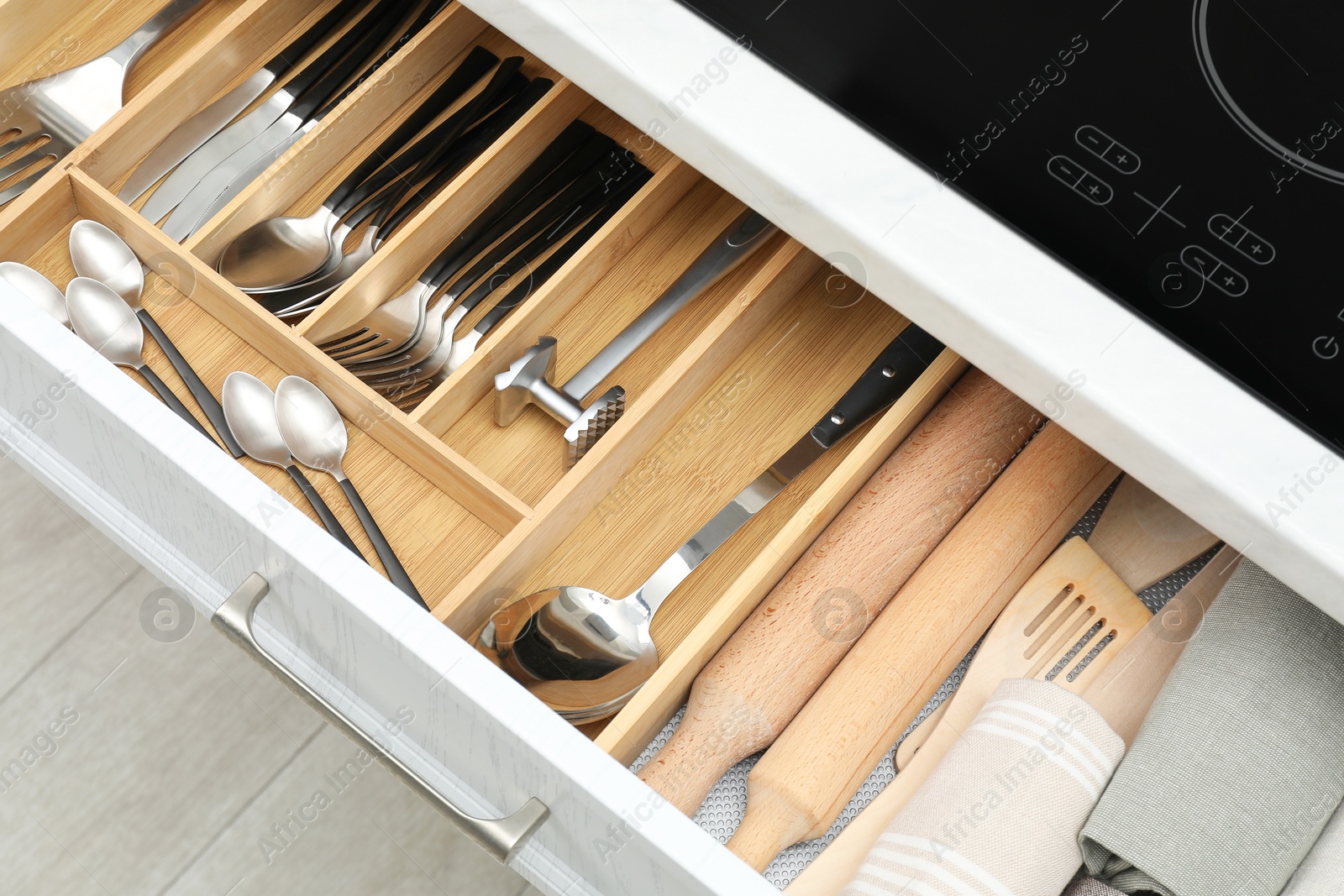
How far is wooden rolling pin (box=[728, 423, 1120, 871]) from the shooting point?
59 centimetres

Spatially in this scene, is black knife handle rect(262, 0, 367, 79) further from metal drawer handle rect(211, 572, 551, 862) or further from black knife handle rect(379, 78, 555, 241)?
metal drawer handle rect(211, 572, 551, 862)

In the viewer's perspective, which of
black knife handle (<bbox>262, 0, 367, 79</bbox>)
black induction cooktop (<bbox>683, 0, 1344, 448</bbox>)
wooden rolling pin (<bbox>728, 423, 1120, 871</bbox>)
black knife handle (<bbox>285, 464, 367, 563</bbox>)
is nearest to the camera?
black induction cooktop (<bbox>683, 0, 1344, 448</bbox>)

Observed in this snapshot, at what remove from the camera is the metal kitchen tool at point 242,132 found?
0.75m

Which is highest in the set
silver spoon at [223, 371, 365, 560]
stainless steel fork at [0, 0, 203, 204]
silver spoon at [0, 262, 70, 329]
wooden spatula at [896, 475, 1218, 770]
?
wooden spatula at [896, 475, 1218, 770]

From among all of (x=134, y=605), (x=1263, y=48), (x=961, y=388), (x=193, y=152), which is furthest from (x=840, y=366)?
(x=134, y=605)

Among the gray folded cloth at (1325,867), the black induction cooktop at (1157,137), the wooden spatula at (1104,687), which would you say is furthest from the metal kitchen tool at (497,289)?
the gray folded cloth at (1325,867)

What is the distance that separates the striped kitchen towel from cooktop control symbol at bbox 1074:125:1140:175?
25 centimetres

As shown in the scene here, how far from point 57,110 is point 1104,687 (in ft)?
2.40

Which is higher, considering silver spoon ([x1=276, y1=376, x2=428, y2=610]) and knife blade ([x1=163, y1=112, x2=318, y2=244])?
knife blade ([x1=163, y1=112, x2=318, y2=244])

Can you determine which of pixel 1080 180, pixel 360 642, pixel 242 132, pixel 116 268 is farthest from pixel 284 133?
pixel 1080 180

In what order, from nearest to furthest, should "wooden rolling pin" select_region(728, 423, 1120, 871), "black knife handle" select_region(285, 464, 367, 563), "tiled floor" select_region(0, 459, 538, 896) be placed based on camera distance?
1. "wooden rolling pin" select_region(728, 423, 1120, 871)
2. "black knife handle" select_region(285, 464, 367, 563)
3. "tiled floor" select_region(0, 459, 538, 896)

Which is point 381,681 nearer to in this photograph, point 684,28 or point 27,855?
point 684,28

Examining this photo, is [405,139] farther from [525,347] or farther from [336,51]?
[525,347]

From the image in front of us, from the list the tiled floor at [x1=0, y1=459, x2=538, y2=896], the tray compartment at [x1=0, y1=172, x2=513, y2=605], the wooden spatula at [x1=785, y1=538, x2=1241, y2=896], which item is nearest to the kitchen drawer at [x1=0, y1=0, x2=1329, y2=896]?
the tray compartment at [x1=0, y1=172, x2=513, y2=605]
